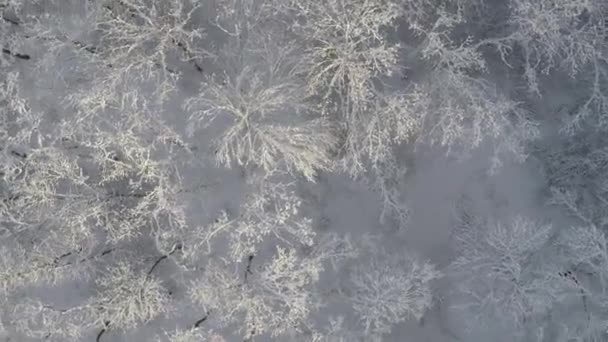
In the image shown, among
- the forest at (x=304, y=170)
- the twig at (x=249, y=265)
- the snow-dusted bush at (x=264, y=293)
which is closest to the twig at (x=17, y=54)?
the forest at (x=304, y=170)

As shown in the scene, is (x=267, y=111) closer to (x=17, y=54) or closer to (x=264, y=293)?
(x=264, y=293)

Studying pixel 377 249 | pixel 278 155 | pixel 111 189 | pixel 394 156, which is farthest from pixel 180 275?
pixel 394 156

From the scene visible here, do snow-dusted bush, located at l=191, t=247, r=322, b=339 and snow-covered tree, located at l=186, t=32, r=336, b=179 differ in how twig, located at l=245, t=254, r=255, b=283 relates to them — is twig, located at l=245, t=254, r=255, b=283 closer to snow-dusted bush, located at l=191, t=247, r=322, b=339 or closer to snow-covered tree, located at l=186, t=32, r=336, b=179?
snow-dusted bush, located at l=191, t=247, r=322, b=339

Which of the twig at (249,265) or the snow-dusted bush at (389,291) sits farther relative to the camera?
the twig at (249,265)

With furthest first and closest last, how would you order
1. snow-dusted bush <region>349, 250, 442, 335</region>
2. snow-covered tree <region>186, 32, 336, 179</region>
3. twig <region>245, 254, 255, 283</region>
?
twig <region>245, 254, 255, 283</region> → snow-dusted bush <region>349, 250, 442, 335</region> → snow-covered tree <region>186, 32, 336, 179</region>

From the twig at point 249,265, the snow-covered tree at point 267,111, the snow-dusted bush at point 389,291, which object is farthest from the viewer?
the twig at point 249,265

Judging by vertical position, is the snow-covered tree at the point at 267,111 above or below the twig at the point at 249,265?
above

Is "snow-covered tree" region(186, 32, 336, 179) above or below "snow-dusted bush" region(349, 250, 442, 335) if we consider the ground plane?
above

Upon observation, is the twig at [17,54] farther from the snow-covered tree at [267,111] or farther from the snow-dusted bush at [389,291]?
the snow-dusted bush at [389,291]

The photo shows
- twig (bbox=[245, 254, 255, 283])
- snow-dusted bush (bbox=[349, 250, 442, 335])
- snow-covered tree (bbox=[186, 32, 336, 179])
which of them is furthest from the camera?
twig (bbox=[245, 254, 255, 283])

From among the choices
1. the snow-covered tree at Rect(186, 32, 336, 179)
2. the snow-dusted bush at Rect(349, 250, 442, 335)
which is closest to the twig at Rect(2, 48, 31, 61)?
the snow-covered tree at Rect(186, 32, 336, 179)

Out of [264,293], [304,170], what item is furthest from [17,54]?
[264,293]
